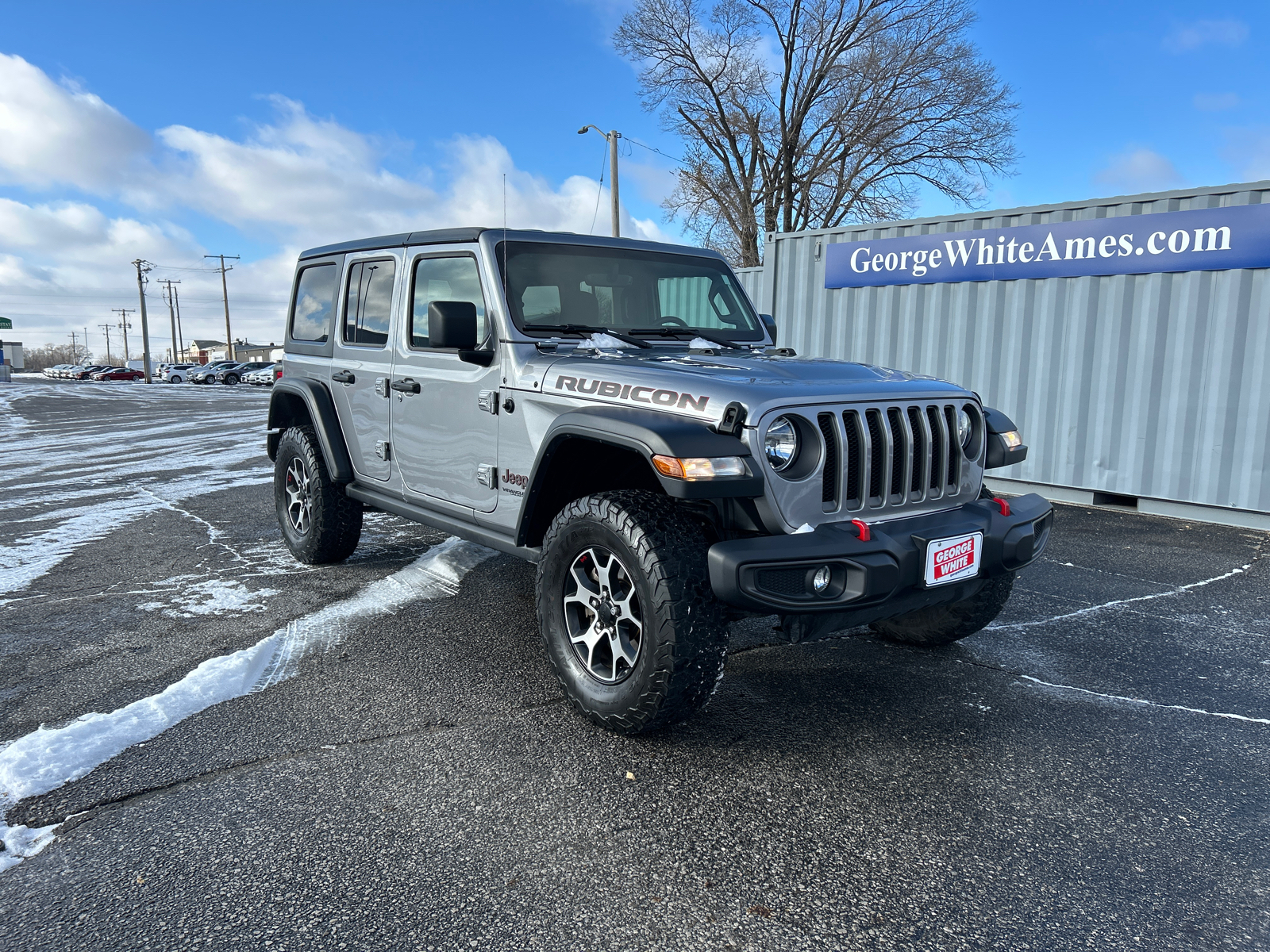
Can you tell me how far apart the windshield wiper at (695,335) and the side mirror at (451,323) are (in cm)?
82

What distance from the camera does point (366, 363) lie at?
15.5 ft

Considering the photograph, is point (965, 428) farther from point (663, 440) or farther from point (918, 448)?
point (663, 440)

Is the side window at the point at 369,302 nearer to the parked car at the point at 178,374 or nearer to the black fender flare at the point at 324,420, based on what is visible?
the black fender flare at the point at 324,420

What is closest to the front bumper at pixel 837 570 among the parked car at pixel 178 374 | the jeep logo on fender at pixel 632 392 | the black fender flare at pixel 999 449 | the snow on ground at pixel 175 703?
the jeep logo on fender at pixel 632 392

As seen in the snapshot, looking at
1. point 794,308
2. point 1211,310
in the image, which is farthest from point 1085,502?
point 794,308

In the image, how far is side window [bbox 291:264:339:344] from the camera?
520 cm

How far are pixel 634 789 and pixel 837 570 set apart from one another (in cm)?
97

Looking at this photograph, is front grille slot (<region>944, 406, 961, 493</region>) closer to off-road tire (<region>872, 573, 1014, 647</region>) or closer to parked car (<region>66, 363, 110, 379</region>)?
off-road tire (<region>872, 573, 1014, 647</region>)

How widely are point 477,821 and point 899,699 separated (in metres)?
1.82

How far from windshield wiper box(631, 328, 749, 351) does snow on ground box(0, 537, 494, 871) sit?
1957 millimetres

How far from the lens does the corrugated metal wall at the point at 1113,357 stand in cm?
717

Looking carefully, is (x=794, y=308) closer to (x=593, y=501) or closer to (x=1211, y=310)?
(x=1211, y=310)

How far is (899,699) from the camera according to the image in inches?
137

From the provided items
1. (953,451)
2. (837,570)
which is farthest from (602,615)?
(953,451)
